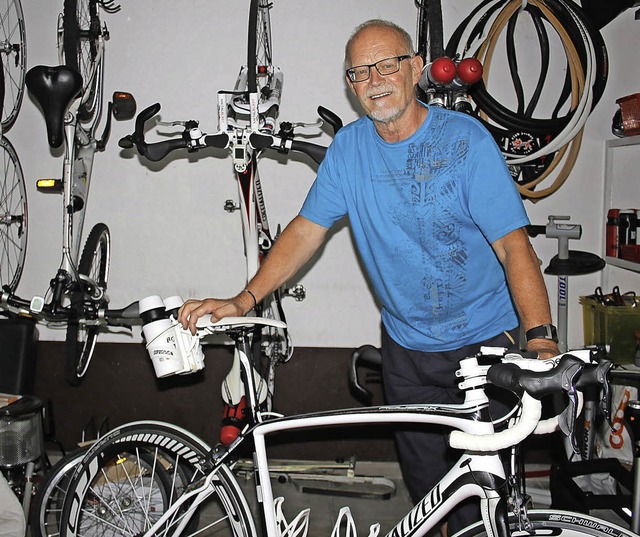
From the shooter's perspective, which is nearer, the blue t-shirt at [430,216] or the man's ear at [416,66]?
the blue t-shirt at [430,216]

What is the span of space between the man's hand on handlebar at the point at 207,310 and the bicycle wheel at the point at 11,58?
1992mm

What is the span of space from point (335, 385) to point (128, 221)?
4.18 ft

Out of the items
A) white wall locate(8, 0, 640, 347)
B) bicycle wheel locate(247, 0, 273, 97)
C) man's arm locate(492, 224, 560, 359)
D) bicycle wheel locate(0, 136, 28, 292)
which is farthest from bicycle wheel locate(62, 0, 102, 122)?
man's arm locate(492, 224, 560, 359)

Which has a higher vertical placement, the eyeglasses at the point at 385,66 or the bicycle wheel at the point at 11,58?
the bicycle wheel at the point at 11,58

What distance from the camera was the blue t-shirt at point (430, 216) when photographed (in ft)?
5.71

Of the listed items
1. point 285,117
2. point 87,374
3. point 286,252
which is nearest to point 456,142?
point 286,252

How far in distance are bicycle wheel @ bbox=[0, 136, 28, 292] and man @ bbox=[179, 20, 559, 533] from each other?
1825 millimetres

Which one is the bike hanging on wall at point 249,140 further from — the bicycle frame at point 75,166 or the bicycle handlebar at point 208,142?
the bicycle frame at point 75,166

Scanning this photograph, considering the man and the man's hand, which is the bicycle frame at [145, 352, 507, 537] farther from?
the man

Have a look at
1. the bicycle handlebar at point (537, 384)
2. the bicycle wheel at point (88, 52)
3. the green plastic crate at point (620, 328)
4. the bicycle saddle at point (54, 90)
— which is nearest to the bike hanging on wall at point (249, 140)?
the bicycle saddle at point (54, 90)

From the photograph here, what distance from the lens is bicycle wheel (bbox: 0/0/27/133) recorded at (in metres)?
3.18

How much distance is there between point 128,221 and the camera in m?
3.27

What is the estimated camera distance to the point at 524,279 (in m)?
1.59

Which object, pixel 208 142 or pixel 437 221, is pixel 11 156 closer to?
pixel 208 142
